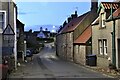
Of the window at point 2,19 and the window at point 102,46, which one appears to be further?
the window at point 102,46

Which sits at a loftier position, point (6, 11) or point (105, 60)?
point (6, 11)

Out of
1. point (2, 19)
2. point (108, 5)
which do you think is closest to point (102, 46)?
point (108, 5)

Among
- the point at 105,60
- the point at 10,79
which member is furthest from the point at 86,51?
the point at 10,79

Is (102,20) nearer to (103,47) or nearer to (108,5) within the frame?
(108,5)

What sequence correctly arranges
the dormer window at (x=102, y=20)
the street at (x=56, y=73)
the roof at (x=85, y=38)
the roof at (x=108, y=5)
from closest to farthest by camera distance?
the street at (x=56, y=73) < the roof at (x=108, y=5) < the dormer window at (x=102, y=20) < the roof at (x=85, y=38)

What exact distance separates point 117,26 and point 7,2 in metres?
10.5

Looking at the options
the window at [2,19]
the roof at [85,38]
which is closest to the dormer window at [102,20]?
the roof at [85,38]

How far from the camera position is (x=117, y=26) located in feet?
94.0

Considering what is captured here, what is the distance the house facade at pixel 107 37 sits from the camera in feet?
95.5

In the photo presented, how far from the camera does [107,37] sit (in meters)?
32.0

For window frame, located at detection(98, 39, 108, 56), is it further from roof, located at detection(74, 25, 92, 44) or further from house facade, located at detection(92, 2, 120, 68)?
roof, located at detection(74, 25, 92, 44)

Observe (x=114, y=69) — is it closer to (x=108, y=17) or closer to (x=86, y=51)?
(x=108, y=17)

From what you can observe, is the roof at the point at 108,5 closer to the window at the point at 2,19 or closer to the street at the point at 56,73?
the street at the point at 56,73

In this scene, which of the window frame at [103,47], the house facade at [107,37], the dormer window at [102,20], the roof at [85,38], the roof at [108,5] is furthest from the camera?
the roof at [85,38]
